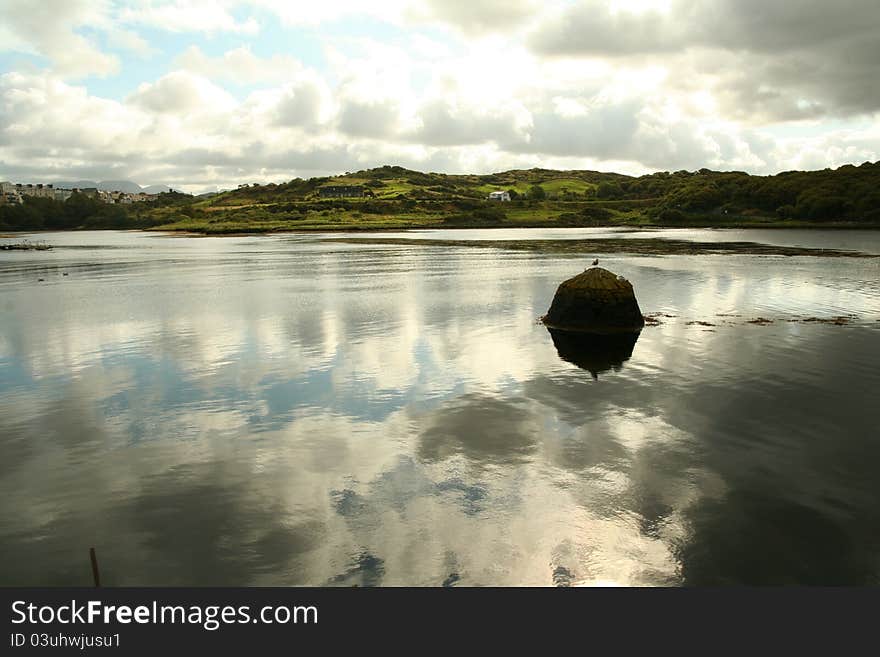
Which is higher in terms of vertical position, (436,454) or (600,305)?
(600,305)

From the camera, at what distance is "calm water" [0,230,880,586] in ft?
41.9

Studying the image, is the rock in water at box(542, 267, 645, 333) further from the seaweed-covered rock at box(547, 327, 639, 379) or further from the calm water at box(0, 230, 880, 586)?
the calm water at box(0, 230, 880, 586)

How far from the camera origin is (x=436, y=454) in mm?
18188

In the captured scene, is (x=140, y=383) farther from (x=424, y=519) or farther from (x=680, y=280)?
(x=680, y=280)

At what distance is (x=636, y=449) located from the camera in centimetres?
1841

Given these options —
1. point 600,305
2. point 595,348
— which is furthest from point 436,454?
point 600,305

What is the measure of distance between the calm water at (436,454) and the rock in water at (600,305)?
154 cm

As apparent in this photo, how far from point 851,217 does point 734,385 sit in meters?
195

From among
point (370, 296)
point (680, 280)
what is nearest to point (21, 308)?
point (370, 296)

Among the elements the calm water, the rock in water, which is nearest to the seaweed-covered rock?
the calm water

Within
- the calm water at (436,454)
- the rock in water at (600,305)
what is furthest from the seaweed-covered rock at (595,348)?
the rock in water at (600,305)

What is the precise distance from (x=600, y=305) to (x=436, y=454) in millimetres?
20814

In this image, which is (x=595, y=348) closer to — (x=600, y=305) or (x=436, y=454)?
(x=600, y=305)

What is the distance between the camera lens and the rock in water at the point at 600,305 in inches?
1415
